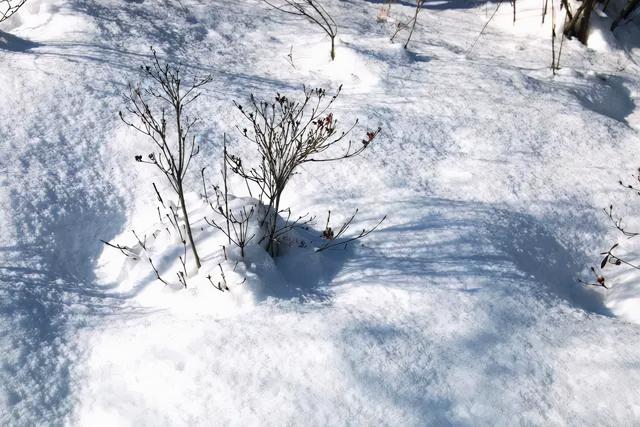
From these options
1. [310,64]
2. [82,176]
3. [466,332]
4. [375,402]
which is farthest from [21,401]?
[310,64]

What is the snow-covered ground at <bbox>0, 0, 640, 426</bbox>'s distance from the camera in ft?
7.24

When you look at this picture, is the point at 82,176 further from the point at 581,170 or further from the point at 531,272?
the point at 581,170

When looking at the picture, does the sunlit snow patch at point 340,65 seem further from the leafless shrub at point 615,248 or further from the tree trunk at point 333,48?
the leafless shrub at point 615,248

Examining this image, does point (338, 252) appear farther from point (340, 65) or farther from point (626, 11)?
point (626, 11)

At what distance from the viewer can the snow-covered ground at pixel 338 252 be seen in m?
2.21

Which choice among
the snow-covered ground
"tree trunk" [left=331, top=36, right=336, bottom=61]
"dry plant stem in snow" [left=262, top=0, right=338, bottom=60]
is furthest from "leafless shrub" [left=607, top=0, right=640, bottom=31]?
"tree trunk" [left=331, top=36, right=336, bottom=61]

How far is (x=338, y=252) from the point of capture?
9.89ft

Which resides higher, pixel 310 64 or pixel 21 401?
pixel 310 64

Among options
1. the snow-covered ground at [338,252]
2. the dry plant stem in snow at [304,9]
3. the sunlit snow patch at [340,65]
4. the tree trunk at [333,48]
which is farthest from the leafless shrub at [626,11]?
the tree trunk at [333,48]

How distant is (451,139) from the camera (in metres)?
4.15

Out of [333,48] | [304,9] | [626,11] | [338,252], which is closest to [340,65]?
[333,48]

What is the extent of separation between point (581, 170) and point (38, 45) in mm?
4237

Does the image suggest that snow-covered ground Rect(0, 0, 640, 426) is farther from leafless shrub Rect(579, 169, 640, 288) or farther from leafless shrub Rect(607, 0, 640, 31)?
leafless shrub Rect(607, 0, 640, 31)

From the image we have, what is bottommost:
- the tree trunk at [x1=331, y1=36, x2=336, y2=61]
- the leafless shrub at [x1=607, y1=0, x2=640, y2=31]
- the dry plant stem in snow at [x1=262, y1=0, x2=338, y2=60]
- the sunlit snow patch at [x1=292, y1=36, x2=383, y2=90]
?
the sunlit snow patch at [x1=292, y1=36, x2=383, y2=90]
